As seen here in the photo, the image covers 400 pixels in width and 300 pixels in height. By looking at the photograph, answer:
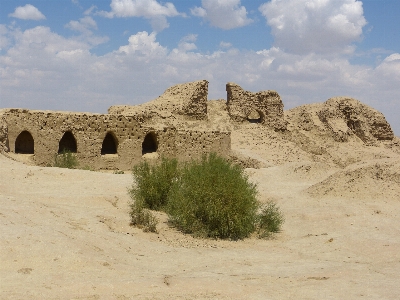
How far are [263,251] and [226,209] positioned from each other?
1352mm

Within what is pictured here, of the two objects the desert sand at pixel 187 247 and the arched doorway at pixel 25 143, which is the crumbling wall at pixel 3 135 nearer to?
the arched doorway at pixel 25 143

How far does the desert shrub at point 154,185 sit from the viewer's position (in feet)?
40.1

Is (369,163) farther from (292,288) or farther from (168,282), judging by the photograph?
(168,282)

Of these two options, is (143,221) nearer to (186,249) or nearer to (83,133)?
(186,249)

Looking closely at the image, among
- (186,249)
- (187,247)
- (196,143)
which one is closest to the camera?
(186,249)

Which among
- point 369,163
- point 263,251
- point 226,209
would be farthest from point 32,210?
point 369,163

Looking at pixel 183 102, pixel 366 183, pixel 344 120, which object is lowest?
pixel 366 183

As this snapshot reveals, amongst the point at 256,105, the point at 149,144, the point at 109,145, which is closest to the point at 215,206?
the point at 109,145

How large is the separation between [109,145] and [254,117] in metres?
17.5

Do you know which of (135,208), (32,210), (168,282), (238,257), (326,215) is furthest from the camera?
(326,215)

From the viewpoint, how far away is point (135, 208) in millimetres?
10641

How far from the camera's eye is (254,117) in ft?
124

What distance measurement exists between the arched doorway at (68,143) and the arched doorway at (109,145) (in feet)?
5.13

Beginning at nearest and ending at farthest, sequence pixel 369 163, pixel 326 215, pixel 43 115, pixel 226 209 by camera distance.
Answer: pixel 226 209, pixel 326 215, pixel 369 163, pixel 43 115
